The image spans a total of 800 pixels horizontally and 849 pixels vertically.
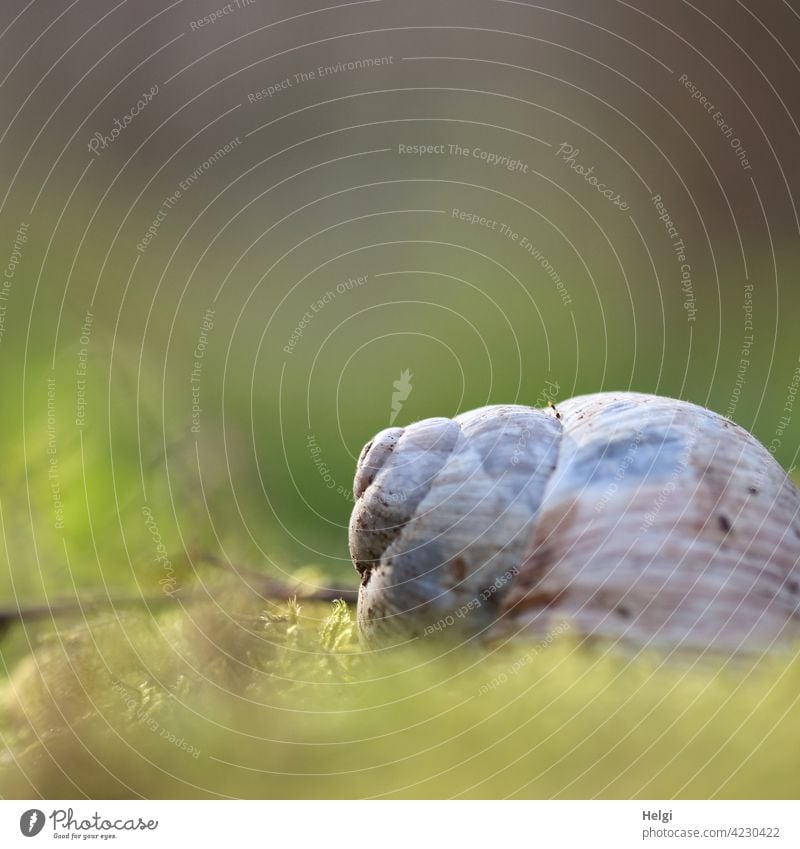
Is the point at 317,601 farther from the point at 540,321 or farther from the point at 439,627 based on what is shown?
the point at 540,321

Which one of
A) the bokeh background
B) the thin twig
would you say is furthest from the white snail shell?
the bokeh background
